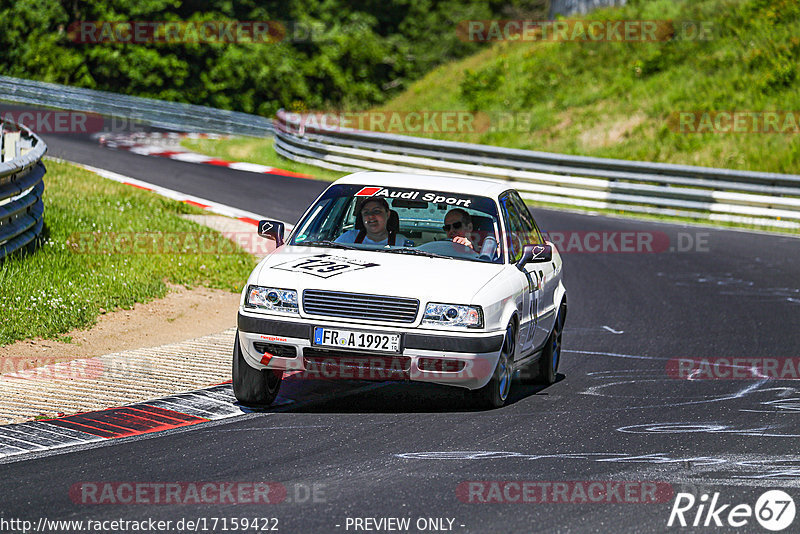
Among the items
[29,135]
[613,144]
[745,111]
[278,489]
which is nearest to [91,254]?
[29,135]

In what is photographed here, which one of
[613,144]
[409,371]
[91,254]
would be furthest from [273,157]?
[409,371]

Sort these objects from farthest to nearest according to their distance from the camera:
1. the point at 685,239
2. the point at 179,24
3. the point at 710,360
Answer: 1. the point at 179,24
2. the point at 685,239
3. the point at 710,360

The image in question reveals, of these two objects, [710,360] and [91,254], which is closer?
[710,360]

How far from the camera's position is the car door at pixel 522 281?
27.0 feet

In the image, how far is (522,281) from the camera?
8258mm

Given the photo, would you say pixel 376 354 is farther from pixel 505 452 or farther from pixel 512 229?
pixel 512 229

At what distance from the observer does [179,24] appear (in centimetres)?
4712

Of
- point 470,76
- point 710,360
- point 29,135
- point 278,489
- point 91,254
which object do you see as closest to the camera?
point 278,489

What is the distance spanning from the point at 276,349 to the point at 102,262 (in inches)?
233

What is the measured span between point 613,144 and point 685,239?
10358 millimetres

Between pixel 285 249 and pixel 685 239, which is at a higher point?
pixel 285 249

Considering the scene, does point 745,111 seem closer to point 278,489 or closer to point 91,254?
point 91,254

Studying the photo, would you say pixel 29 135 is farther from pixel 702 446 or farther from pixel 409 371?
pixel 702 446

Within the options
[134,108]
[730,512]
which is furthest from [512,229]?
[134,108]
